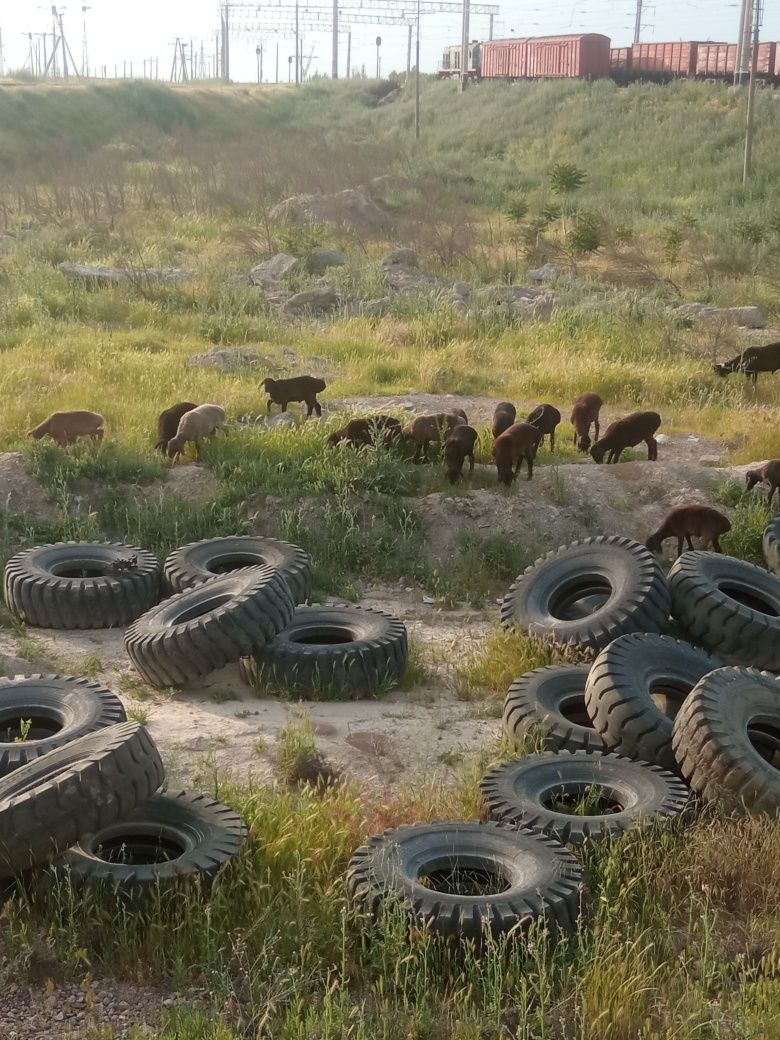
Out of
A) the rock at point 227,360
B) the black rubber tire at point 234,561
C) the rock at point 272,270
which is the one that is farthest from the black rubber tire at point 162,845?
the rock at point 272,270

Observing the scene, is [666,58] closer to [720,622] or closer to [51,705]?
[720,622]

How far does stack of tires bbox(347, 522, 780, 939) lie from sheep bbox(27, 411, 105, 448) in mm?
5142

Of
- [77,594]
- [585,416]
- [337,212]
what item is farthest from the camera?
[337,212]

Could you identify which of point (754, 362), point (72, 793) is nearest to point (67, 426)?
point (72, 793)

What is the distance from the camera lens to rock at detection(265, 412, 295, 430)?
12.4 m

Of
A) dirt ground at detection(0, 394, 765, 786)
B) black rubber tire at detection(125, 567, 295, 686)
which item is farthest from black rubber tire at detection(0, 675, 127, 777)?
black rubber tire at detection(125, 567, 295, 686)

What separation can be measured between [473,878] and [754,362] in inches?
444

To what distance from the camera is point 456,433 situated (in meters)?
10.9

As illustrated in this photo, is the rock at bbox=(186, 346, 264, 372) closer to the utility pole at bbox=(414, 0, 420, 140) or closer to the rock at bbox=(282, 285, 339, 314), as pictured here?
the rock at bbox=(282, 285, 339, 314)

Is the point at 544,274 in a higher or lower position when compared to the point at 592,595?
higher

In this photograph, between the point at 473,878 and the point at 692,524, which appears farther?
the point at 692,524

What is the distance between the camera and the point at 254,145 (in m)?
43.3

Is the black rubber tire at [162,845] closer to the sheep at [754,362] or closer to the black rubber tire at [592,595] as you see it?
the black rubber tire at [592,595]

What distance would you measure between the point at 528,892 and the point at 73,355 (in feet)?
39.7
